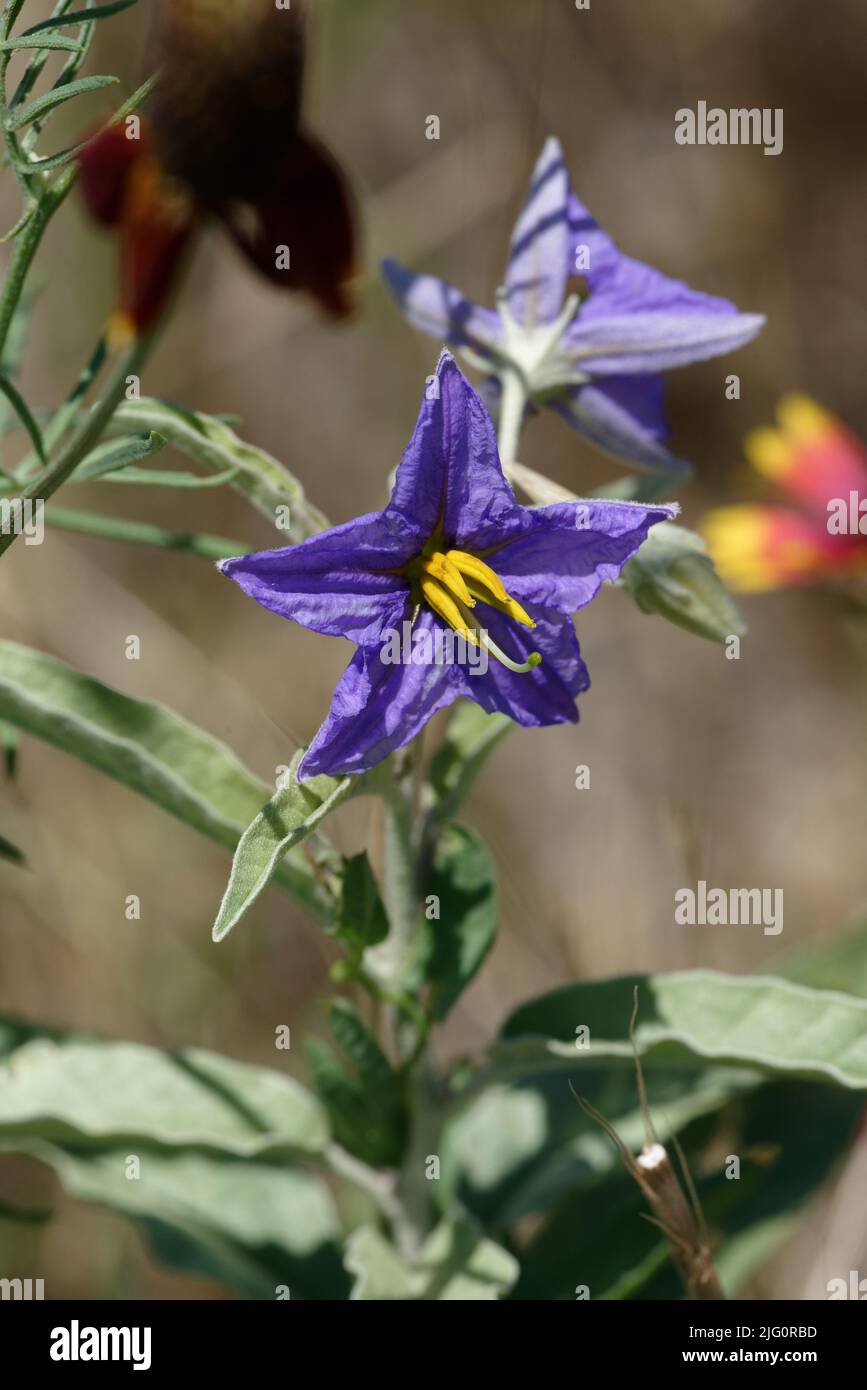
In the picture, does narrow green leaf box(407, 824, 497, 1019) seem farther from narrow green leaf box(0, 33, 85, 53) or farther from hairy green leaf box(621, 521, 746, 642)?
narrow green leaf box(0, 33, 85, 53)

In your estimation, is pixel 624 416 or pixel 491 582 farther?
pixel 624 416

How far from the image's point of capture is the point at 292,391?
178 inches

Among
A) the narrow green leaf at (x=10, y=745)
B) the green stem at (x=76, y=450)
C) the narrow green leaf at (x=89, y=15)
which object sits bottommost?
the narrow green leaf at (x=10, y=745)

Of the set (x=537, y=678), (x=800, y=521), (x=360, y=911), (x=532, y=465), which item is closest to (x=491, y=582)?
(x=537, y=678)

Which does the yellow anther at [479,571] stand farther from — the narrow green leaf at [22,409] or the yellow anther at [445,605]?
the narrow green leaf at [22,409]

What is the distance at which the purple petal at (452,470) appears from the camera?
1262 mm

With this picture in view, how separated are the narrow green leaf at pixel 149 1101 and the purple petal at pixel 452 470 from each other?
867mm

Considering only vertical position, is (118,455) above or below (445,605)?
above

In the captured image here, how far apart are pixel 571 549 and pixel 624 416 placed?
499mm

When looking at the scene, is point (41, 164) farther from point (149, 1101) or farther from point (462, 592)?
point (149, 1101)

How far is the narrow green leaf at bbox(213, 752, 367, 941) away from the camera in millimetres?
1165

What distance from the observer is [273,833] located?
1236 mm

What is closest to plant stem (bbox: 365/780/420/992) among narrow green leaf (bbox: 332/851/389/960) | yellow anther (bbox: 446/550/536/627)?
narrow green leaf (bbox: 332/851/389/960)

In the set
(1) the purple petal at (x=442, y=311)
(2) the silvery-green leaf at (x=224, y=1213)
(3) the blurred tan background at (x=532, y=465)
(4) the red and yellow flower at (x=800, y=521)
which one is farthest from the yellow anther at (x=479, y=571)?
(3) the blurred tan background at (x=532, y=465)
